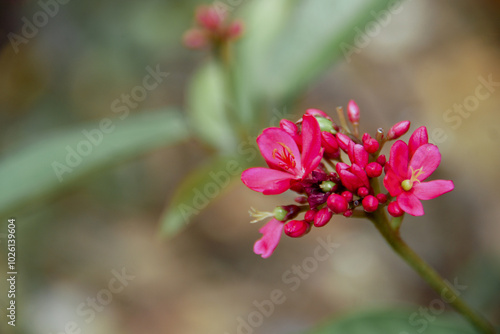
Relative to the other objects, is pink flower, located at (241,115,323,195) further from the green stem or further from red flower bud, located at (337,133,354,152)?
the green stem

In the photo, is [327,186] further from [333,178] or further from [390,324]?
[390,324]

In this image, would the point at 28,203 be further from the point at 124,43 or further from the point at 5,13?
the point at 5,13

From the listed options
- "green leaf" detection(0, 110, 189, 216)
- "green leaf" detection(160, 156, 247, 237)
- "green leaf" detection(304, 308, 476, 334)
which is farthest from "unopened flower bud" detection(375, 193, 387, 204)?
"green leaf" detection(0, 110, 189, 216)

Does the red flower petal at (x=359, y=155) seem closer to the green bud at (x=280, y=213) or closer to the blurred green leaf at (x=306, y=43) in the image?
the green bud at (x=280, y=213)

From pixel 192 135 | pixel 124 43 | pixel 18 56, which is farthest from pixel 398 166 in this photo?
pixel 18 56

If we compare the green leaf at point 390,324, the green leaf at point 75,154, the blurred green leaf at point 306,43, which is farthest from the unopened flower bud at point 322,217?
the green leaf at point 75,154

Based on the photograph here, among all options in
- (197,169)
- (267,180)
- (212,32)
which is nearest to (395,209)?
(267,180)
